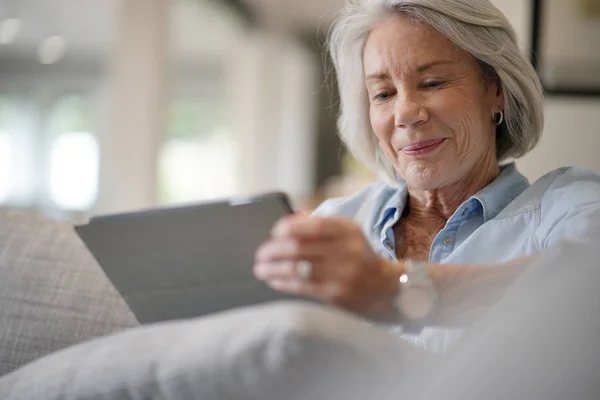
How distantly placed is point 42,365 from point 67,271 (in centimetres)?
48

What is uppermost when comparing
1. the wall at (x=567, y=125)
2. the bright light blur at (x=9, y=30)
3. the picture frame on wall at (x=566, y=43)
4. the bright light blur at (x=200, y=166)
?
the picture frame on wall at (x=566, y=43)

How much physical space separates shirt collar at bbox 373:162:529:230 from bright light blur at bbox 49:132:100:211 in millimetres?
9528

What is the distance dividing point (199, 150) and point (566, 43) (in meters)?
9.17

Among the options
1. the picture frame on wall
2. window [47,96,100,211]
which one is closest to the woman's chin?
the picture frame on wall

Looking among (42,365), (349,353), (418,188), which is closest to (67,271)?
(42,365)

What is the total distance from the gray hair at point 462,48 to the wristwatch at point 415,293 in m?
0.51

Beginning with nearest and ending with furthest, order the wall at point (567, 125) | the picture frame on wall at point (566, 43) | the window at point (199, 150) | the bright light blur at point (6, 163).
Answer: the wall at point (567, 125) < the picture frame on wall at point (566, 43) < the bright light blur at point (6, 163) < the window at point (199, 150)

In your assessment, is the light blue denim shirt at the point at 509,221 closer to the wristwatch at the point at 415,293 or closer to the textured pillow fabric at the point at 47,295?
the wristwatch at the point at 415,293

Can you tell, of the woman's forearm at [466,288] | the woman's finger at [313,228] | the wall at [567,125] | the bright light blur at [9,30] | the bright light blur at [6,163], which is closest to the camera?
the woman's finger at [313,228]

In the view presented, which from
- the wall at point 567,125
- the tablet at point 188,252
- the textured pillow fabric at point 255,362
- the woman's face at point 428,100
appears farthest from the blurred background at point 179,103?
the textured pillow fabric at point 255,362

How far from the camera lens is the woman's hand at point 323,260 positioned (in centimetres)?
72

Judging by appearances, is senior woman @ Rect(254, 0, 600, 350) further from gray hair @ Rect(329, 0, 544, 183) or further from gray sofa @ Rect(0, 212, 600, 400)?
gray sofa @ Rect(0, 212, 600, 400)

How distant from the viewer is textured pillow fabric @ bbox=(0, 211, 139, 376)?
3.79 ft

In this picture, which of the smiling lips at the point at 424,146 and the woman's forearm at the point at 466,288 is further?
the smiling lips at the point at 424,146
